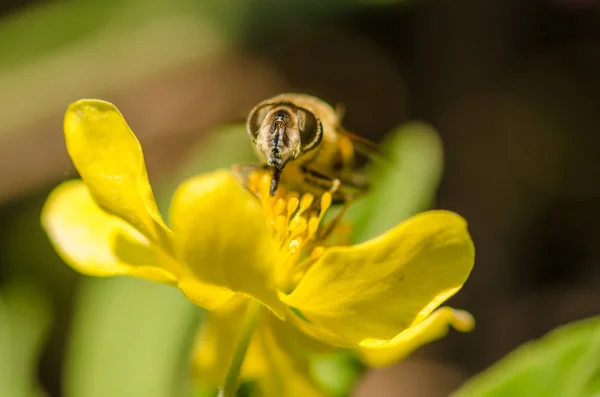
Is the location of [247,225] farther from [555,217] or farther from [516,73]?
[516,73]

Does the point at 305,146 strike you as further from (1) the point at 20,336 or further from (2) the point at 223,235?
(1) the point at 20,336

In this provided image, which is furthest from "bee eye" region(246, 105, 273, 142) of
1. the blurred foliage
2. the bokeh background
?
the bokeh background

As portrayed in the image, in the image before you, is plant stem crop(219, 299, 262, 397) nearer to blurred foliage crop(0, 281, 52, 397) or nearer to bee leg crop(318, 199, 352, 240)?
bee leg crop(318, 199, 352, 240)

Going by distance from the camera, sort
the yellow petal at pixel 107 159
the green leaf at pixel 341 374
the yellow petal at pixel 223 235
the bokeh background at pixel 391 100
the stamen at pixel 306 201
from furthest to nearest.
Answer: the bokeh background at pixel 391 100 → the green leaf at pixel 341 374 → the stamen at pixel 306 201 → the yellow petal at pixel 107 159 → the yellow petal at pixel 223 235

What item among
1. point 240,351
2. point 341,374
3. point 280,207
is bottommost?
point 341,374

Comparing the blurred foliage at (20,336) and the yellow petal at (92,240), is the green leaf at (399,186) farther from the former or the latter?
the blurred foliage at (20,336)

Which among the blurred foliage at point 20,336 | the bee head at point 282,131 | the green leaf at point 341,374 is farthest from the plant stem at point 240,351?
the blurred foliage at point 20,336

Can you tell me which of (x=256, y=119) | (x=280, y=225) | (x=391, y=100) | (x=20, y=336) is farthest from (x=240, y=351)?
(x=391, y=100)
